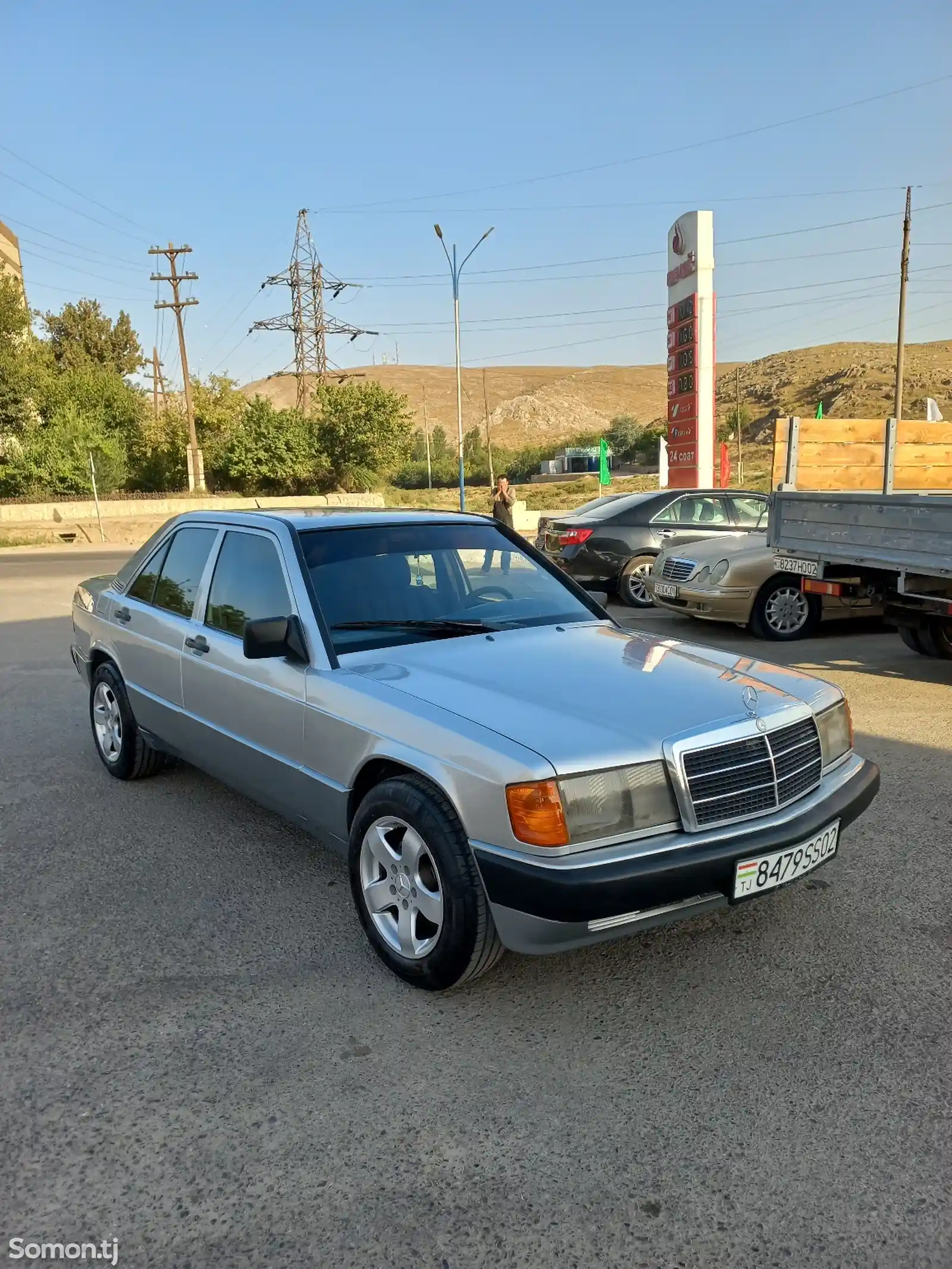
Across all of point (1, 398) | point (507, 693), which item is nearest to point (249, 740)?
point (507, 693)

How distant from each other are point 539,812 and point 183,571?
9.25 ft

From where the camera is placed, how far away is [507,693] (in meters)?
3.17

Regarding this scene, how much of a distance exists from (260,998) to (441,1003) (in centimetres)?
59

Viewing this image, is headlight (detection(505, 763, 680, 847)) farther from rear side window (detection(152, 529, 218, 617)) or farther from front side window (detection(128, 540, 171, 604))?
front side window (detection(128, 540, 171, 604))

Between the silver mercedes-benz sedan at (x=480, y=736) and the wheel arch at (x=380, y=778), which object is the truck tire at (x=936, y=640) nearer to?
the silver mercedes-benz sedan at (x=480, y=736)

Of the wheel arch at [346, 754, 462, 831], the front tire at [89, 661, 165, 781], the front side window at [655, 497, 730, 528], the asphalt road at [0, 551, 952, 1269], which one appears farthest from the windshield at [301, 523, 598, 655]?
the front side window at [655, 497, 730, 528]

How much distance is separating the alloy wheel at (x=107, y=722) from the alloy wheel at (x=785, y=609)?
6551 millimetres

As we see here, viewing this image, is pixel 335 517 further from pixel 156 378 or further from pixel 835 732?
pixel 156 378

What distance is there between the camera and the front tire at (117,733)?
5285 millimetres

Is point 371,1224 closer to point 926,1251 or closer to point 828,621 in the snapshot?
point 926,1251

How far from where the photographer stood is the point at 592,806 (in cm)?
277

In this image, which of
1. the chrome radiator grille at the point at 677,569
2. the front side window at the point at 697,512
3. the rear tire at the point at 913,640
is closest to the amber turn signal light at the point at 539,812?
the rear tire at the point at 913,640

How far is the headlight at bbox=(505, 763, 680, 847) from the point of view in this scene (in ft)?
8.93

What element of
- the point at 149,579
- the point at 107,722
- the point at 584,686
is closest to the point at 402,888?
the point at 584,686
